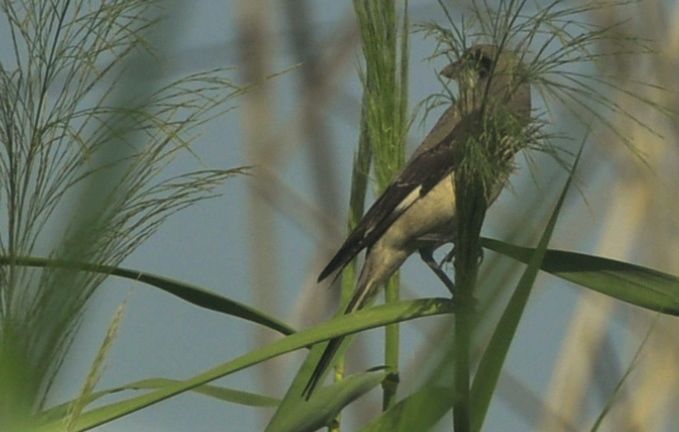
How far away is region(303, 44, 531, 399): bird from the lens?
931 mm

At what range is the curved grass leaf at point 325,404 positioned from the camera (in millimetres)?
1179

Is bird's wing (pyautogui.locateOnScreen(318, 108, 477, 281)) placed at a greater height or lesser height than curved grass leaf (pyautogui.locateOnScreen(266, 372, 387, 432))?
greater

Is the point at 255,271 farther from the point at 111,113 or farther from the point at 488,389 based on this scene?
the point at 111,113

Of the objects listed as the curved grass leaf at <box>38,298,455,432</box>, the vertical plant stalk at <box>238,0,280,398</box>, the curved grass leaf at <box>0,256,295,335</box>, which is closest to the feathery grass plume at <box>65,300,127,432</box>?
the curved grass leaf at <box>38,298,455,432</box>

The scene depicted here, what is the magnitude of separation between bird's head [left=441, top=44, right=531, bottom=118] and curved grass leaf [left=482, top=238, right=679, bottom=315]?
8.3 inches

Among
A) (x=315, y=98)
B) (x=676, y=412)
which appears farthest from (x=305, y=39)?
(x=676, y=412)

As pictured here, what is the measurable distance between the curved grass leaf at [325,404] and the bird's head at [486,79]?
382 mm

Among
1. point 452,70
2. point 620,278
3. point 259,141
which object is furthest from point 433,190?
point 452,70

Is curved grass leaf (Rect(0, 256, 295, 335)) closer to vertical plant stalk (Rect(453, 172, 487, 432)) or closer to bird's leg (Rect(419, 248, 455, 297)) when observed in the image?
vertical plant stalk (Rect(453, 172, 487, 432))

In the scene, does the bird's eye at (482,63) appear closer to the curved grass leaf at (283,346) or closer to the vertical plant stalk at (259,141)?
the curved grass leaf at (283,346)

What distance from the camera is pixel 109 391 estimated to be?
122 cm

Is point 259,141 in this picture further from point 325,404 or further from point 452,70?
point 452,70

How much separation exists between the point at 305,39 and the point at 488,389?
44.1 inches

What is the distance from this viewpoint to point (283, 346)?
1.07m
